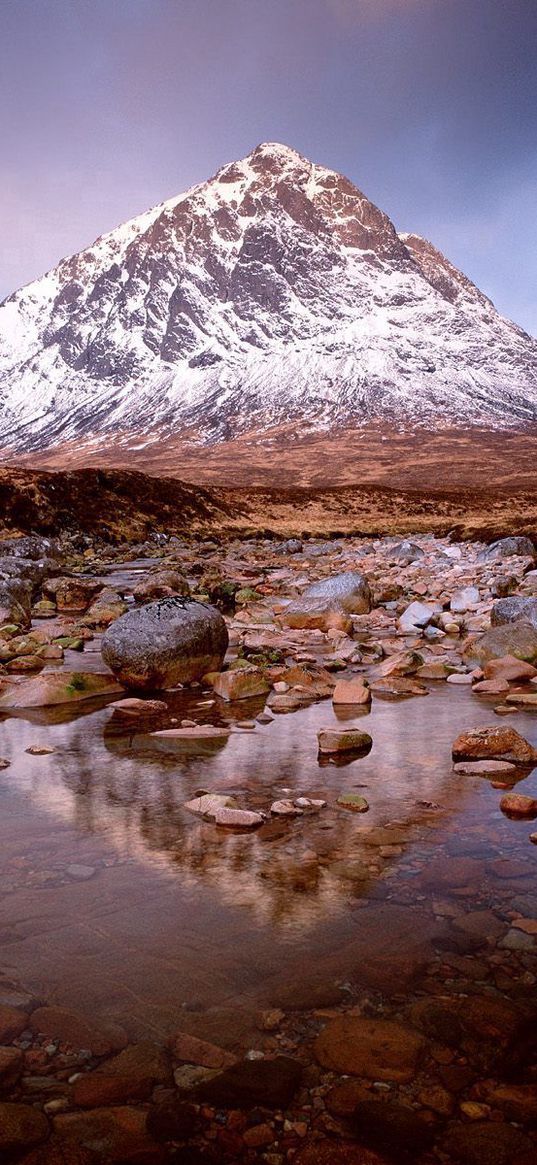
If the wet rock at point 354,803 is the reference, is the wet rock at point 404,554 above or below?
above

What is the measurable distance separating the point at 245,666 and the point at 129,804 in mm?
5676

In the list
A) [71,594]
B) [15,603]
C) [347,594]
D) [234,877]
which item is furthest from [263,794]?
[71,594]

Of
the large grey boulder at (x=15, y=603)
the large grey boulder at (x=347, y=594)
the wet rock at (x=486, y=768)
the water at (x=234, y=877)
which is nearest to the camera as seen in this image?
the water at (x=234, y=877)

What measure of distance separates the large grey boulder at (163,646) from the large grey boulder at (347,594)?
251 inches

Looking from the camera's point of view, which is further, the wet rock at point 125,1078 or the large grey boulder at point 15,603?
the large grey boulder at point 15,603

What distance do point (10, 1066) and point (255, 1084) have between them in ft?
3.88

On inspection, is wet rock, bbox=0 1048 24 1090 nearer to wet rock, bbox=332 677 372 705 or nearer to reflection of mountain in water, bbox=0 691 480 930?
reflection of mountain in water, bbox=0 691 480 930

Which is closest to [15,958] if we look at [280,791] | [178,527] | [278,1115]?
[278,1115]

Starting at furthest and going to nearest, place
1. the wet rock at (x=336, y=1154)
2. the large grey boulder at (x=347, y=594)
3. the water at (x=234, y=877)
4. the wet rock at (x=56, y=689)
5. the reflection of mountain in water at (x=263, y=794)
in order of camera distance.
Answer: the large grey boulder at (x=347, y=594)
the wet rock at (x=56, y=689)
the reflection of mountain in water at (x=263, y=794)
the water at (x=234, y=877)
the wet rock at (x=336, y=1154)

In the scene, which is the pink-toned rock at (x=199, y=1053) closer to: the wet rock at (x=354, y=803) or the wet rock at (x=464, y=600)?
the wet rock at (x=354, y=803)

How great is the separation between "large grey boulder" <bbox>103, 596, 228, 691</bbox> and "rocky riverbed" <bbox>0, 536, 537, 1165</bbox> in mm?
96

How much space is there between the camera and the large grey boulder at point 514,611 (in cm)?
1463

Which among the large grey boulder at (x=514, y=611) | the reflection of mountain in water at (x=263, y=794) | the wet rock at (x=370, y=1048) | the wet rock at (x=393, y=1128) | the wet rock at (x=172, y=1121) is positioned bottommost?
the wet rock at (x=172, y=1121)

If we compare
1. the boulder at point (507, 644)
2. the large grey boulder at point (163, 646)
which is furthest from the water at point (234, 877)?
the boulder at point (507, 644)
